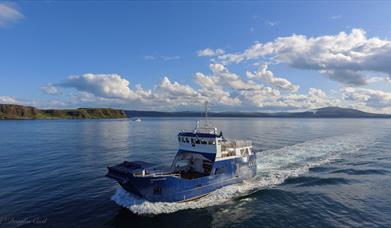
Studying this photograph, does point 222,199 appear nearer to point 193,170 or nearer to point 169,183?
point 193,170

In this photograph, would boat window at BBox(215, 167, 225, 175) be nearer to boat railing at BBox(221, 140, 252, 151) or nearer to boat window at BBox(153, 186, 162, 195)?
boat railing at BBox(221, 140, 252, 151)

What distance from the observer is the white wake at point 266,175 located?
27.8 m

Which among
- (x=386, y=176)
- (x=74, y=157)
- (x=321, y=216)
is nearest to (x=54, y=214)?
(x=321, y=216)

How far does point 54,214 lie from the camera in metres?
26.1

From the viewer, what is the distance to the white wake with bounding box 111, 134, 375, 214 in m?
27.8

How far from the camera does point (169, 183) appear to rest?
2803 cm

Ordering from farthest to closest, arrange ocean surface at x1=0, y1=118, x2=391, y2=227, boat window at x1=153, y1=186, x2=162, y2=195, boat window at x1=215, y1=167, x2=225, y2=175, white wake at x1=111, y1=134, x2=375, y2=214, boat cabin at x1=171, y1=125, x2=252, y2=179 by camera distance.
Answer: boat cabin at x1=171, y1=125, x2=252, y2=179, boat window at x1=215, y1=167, x2=225, y2=175, white wake at x1=111, y1=134, x2=375, y2=214, boat window at x1=153, y1=186, x2=162, y2=195, ocean surface at x1=0, y1=118, x2=391, y2=227

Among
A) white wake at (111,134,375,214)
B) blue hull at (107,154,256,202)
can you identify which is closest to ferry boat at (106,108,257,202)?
blue hull at (107,154,256,202)

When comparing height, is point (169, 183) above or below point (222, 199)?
above

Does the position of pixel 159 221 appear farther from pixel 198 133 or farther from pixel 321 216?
pixel 321 216

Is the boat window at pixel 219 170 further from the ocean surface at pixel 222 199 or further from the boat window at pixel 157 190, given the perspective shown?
the boat window at pixel 157 190

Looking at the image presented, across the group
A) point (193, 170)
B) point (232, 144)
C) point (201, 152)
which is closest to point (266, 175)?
point (232, 144)

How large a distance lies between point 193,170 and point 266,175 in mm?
11413

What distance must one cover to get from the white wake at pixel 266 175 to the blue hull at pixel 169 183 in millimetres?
679
